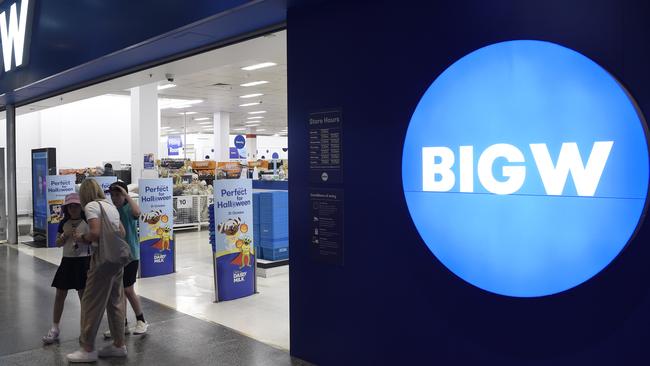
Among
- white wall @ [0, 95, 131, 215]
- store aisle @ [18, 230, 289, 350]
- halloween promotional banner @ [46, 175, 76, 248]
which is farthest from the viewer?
white wall @ [0, 95, 131, 215]

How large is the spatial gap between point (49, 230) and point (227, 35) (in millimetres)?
6596

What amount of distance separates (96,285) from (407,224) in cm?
232

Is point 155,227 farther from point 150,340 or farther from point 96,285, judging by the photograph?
point 96,285

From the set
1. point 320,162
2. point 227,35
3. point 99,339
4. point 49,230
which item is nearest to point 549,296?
point 320,162

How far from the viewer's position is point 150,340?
4523 millimetres

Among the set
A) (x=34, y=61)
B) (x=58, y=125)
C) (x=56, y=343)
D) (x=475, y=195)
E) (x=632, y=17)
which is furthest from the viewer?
(x=58, y=125)

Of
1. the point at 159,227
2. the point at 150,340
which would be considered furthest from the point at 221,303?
the point at 159,227

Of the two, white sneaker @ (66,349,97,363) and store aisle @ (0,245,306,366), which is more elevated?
white sneaker @ (66,349,97,363)

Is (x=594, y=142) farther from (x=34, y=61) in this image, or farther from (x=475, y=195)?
(x=34, y=61)

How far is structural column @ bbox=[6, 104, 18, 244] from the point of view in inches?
381

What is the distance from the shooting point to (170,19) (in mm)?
4492

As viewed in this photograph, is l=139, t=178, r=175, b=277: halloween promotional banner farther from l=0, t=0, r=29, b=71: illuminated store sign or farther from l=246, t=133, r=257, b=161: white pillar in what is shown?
l=246, t=133, r=257, b=161: white pillar

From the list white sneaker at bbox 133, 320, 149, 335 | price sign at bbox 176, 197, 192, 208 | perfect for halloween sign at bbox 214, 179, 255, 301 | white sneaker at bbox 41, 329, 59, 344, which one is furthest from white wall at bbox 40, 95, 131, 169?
white sneaker at bbox 133, 320, 149, 335

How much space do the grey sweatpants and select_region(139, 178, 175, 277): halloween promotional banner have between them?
324 cm
